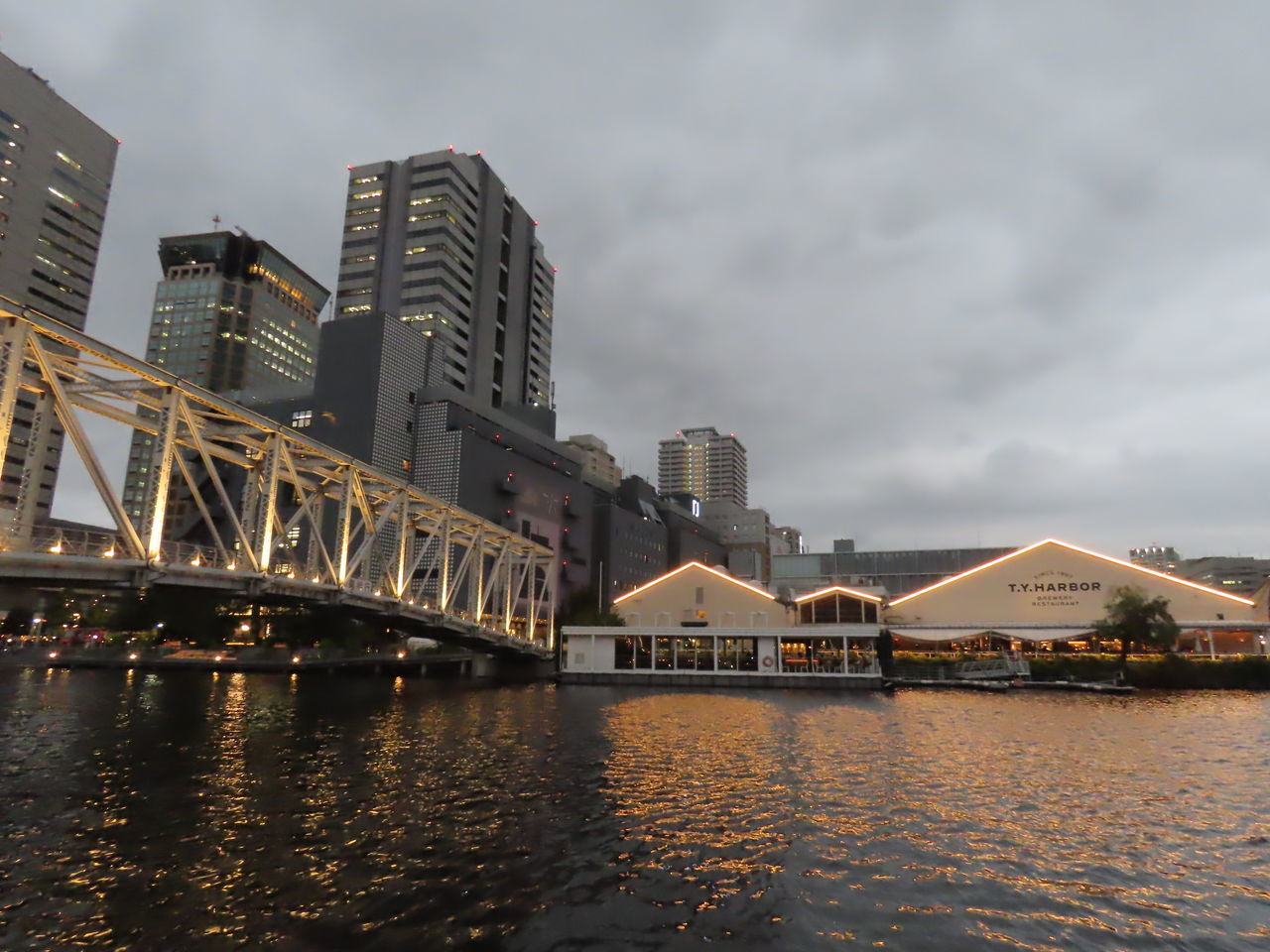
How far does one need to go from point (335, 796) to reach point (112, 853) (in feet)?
22.5

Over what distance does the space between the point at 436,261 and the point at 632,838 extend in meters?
172

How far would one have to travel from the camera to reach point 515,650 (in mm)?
84125

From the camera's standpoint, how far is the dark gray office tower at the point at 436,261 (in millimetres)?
173250

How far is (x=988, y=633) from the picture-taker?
277 feet

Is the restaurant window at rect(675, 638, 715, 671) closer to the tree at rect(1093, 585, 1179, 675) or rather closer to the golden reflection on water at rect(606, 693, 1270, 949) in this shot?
the golden reflection on water at rect(606, 693, 1270, 949)

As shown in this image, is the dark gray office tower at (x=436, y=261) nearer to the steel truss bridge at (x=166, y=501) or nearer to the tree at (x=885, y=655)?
the steel truss bridge at (x=166, y=501)

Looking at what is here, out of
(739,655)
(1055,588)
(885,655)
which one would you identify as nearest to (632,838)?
(739,655)

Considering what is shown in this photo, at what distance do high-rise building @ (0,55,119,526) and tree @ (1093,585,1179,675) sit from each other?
634 feet

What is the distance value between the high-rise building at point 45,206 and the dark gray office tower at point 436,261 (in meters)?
70.3

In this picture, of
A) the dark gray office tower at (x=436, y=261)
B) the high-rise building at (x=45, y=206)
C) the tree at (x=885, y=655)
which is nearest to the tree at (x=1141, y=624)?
the tree at (x=885, y=655)

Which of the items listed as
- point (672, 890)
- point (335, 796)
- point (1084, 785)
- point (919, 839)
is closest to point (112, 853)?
point (335, 796)

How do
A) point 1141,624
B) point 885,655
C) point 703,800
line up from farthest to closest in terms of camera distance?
1. point 885,655
2. point 1141,624
3. point 703,800

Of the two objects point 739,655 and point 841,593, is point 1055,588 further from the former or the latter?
point 739,655

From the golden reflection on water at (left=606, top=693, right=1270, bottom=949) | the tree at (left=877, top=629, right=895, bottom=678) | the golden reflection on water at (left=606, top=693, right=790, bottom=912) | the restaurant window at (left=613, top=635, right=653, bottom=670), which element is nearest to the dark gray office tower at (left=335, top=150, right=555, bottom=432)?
the restaurant window at (left=613, top=635, right=653, bottom=670)
